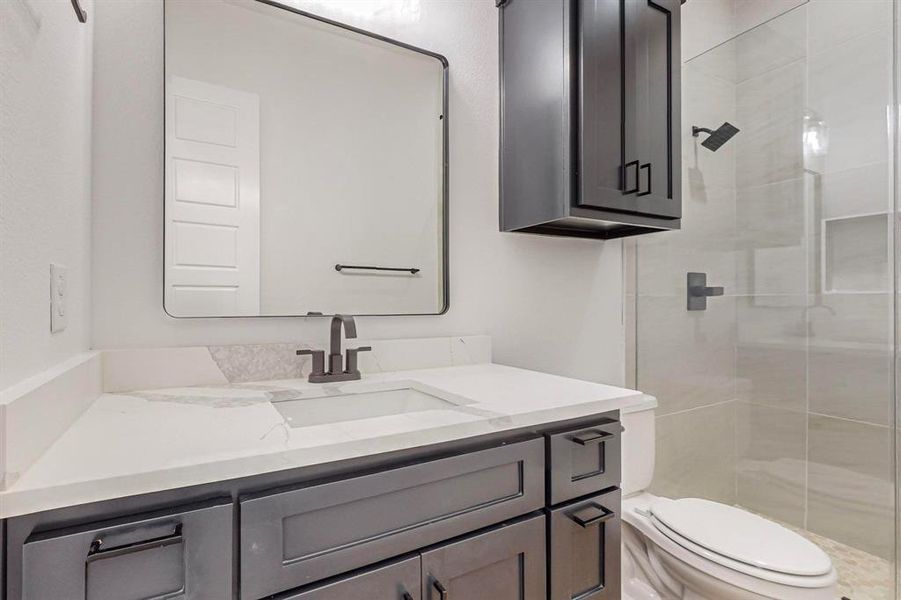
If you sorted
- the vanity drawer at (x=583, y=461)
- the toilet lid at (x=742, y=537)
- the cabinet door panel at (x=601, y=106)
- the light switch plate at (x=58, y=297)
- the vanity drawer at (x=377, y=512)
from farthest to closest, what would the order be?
1. the cabinet door panel at (x=601, y=106)
2. the toilet lid at (x=742, y=537)
3. the vanity drawer at (x=583, y=461)
4. the light switch plate at (x=58, y=297)
5. the vanity drawer at (x=377, y=512)

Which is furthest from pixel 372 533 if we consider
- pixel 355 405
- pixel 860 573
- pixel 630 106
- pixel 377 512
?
pixel 860 573

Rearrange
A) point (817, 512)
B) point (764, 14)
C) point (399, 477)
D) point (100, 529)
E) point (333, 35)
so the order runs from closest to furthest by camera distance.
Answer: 1. point (100, 529)
2. point (399, 477)
3. point (333, 35)
4. point (817, 512)
5. point (764, 14)

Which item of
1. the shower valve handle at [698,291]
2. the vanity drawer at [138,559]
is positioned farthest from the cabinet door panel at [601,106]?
the vanity drawer at [138,559]

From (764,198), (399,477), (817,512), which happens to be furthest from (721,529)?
(764,198)

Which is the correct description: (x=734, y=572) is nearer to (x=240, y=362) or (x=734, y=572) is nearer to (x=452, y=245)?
(x=452, y=245)

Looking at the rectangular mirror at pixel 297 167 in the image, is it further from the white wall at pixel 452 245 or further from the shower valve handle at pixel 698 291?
Result: the shower valve handle at pixel 698 291

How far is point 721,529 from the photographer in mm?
1367

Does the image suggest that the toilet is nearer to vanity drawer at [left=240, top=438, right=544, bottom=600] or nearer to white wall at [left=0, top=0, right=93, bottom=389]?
vanity drawer at [left=240, top=438, right=544, bottom=600]

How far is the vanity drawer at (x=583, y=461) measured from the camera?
96cm

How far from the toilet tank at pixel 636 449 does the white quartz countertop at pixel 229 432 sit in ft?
1.23

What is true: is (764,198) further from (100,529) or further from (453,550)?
(100,529)

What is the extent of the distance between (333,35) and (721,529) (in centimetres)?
186

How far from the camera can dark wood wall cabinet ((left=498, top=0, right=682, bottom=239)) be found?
1346 millimetres

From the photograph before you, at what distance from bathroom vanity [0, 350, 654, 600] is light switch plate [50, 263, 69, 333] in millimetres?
178
